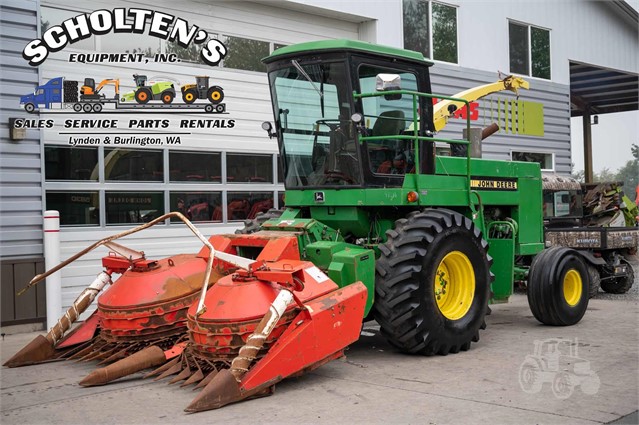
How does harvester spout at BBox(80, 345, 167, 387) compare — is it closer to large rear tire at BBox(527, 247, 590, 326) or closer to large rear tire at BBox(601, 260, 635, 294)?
large rear tire at BBox(527, 247, 590, 326)

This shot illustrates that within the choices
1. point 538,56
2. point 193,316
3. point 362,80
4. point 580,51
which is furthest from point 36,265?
point 580,51

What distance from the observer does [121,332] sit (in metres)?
6.76

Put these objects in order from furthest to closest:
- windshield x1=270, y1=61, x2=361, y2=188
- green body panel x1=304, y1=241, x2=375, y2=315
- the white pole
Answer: the white pole
windshield x1=270, y1=61, x2=361, y2=188
green body panel x1=304, y1=241, x2=375, y2=315

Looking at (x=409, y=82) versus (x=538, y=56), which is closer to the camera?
(x=409, y=82)

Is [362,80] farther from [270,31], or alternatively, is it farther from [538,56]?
[538,56]

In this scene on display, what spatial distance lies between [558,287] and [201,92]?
6.05 metres

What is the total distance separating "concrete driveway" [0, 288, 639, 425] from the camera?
5285mm

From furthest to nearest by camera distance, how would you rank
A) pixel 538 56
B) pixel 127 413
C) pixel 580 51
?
pixel 580 51, pixel 538 56, pixel 127 413

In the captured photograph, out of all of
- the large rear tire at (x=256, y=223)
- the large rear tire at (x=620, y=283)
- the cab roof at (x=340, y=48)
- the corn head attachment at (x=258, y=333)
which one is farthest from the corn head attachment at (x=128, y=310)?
the large rear tire at (x=620, y=283)

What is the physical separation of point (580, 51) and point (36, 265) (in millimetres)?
13886

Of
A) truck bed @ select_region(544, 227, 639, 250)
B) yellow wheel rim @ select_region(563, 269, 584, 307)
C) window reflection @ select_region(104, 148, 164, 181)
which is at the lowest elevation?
yellow wheel rim @ select_region(563, 269, 584, 307)

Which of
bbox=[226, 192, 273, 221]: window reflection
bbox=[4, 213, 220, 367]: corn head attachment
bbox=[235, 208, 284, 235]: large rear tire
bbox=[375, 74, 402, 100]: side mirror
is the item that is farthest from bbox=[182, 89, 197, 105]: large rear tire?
bbox=[375, 74, 402, 100]: side mirror

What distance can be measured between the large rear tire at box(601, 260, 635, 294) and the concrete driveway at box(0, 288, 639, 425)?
5123 millimetres

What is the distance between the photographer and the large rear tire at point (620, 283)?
500 inches
